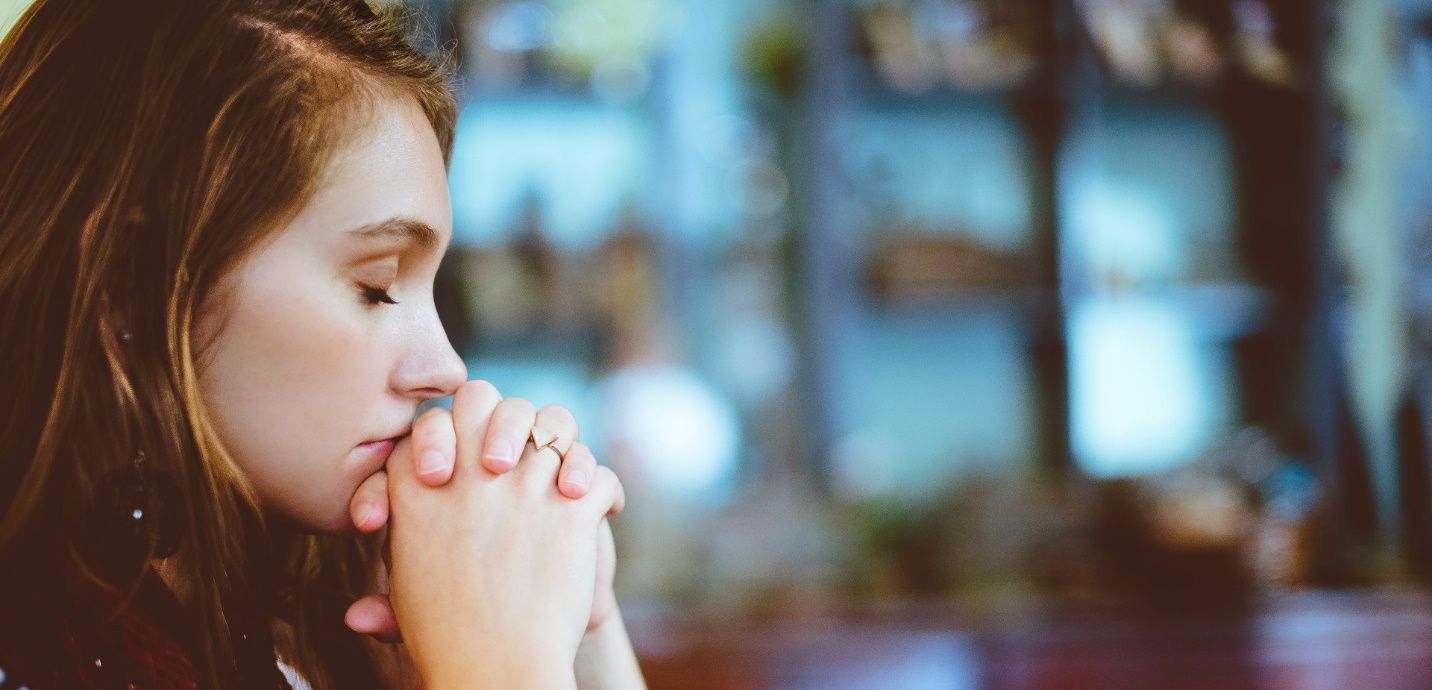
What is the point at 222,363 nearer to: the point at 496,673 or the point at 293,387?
the point at 293,387

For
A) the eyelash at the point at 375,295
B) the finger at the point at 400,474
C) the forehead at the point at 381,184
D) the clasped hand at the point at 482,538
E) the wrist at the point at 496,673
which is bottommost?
the wrist at the point at 496,673

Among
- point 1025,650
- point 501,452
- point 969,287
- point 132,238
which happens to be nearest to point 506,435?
point 501,452

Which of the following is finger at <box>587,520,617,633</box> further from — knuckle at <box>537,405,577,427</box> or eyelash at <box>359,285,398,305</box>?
eyelash at <box>359,285,398,305</box>

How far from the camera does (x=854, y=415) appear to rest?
2699mm

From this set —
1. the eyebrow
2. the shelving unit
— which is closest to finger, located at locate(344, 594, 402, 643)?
the eyebrow

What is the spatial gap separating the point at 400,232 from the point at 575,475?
198mm

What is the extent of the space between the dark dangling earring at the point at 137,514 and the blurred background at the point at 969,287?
162 cm

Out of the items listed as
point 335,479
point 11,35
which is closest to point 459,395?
point 335,479

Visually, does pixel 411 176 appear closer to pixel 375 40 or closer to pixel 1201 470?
pixel 375 40

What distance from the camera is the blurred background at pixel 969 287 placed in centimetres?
244

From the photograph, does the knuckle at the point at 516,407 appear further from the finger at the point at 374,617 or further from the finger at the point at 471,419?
the finger at the point at 374,617

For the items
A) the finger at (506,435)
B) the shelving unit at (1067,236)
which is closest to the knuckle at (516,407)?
the finger at (506,435)

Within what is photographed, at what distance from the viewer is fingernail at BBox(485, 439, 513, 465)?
0.72m

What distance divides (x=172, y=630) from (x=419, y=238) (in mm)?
274
